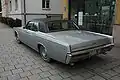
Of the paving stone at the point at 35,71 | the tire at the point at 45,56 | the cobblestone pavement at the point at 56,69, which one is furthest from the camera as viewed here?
the tire at the point at 45,56

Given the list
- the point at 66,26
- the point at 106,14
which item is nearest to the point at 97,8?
the point at 106,14

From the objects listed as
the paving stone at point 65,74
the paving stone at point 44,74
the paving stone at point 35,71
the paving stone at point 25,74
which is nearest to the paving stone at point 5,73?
the paving stone at point 25,74

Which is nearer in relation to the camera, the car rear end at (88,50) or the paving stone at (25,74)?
the car rear end at (88,50)

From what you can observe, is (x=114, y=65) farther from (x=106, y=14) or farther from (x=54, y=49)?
(x=106, y=14)

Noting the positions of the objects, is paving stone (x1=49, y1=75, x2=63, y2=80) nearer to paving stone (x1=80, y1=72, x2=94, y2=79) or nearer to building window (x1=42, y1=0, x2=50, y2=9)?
paving stone (x1=80, y1=72, x2=94, y2=79)

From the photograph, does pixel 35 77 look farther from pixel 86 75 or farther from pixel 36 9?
pixel 36 9

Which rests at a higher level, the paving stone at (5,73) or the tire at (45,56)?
the tire at (45,56)

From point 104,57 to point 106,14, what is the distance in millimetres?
3344

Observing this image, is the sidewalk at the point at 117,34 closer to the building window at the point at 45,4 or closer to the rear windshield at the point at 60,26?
the rear windshield at the point at 60,26

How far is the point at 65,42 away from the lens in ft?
10.9

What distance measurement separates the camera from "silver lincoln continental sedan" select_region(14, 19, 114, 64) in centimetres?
326

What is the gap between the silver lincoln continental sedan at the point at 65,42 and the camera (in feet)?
10.7

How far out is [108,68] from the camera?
3791 mm

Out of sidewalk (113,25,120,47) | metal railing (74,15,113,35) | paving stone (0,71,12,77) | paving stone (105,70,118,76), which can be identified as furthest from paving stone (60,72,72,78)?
metal railing (74,15,113,35)
